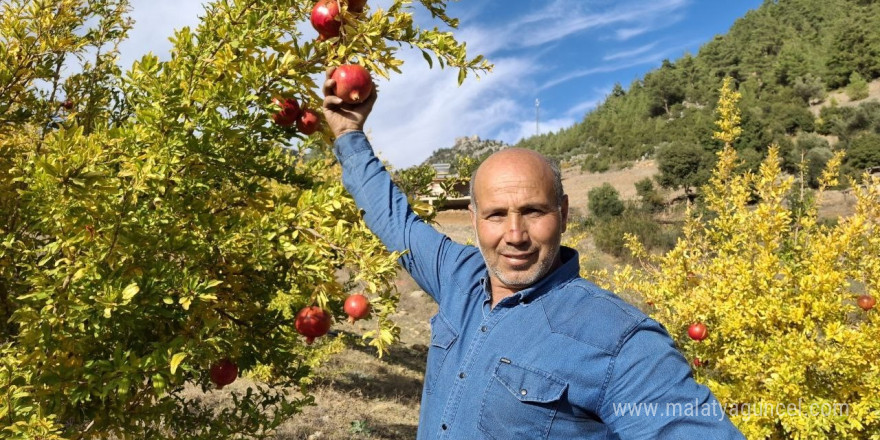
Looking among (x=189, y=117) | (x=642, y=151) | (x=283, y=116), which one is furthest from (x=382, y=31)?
(x=642, y=151)

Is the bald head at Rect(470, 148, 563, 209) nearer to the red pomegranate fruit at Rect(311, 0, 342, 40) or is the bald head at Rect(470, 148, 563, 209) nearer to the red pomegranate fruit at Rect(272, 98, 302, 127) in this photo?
the red pomegranate fruit at Rect(311, 0, 342, 40)

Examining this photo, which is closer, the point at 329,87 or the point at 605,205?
the point at 329,87

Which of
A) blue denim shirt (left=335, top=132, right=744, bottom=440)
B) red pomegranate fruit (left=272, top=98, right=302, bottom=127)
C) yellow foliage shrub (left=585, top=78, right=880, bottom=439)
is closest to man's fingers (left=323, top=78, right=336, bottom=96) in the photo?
red pomegranate fruit (left=272, top=98, right=302, bottom=127)

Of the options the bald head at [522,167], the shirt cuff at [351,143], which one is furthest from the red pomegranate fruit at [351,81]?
the bald head at [522,167]

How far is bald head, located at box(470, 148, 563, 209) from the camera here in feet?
4.58

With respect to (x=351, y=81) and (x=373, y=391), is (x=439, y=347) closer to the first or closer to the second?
(x=351, y=81)

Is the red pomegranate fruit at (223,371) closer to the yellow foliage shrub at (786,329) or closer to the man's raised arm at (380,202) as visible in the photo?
the man's raised arm at (380,202)

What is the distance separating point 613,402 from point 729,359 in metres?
3.30

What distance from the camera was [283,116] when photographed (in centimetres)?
202

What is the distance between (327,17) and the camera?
177 cm

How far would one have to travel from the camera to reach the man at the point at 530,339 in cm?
109

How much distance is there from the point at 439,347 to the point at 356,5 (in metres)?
1.12

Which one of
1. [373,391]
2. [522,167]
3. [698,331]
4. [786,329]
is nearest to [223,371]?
[522,167]

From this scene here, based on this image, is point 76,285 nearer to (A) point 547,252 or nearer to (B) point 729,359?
(A) point 547,252
